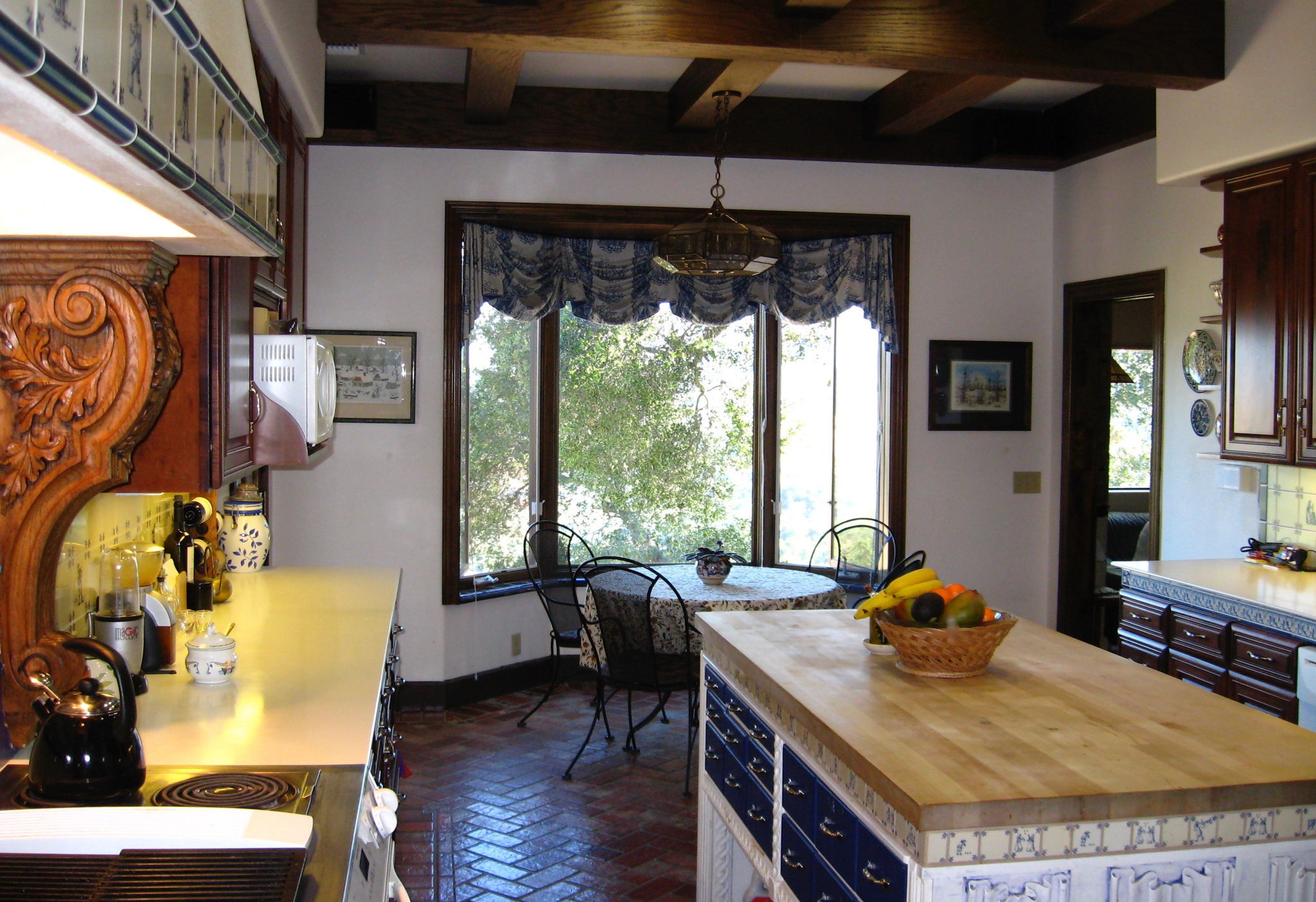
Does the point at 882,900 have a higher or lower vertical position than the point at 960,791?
lower

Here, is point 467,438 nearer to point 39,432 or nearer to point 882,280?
point 882,280

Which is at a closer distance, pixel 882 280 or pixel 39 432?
pixel 39 432

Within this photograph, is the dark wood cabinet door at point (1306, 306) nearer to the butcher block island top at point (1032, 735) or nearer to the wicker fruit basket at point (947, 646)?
the butcher block island top at point (1032, 735)

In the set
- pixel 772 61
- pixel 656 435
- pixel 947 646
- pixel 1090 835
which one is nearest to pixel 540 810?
pixel 947 646

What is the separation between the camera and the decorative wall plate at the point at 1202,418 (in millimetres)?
4535

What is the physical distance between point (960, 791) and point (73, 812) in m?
1.30

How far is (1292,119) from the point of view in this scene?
12.1 feet

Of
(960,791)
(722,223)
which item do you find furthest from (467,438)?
(960,791)

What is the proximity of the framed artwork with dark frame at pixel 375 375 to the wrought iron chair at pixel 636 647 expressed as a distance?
1318 mm

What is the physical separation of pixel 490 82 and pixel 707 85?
899 mm

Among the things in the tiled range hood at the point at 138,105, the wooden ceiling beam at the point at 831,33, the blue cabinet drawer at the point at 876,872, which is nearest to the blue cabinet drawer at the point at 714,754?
the blue cabinet drawer at the point at 876,872

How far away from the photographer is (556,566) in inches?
231

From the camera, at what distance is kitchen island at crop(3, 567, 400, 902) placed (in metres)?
1.63

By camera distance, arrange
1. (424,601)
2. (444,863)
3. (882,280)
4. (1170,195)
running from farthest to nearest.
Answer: (882,280) < (424,601) < (1170,195) < (444,863)
